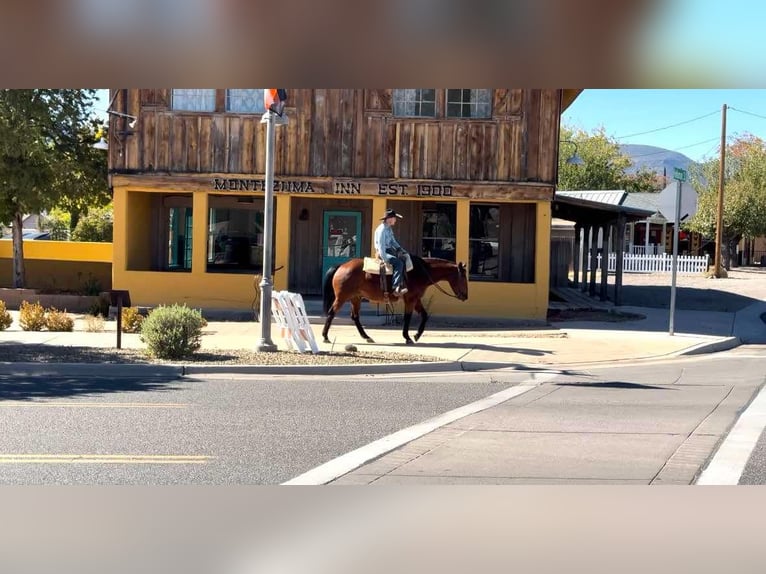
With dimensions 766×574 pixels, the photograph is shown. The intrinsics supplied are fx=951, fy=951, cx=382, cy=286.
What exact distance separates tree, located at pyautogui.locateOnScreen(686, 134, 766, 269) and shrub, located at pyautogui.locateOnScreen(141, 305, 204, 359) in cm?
3832

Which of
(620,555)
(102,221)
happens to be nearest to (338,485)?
(620,555)

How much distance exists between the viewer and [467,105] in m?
20.7

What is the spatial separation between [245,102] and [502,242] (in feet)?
23.0

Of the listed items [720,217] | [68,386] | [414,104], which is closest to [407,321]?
[68,386]

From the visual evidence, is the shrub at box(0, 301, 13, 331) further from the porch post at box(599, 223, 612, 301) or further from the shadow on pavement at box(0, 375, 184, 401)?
the porch post at box(599, 223, 612, 301)

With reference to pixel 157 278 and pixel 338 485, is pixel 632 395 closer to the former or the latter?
pixel 338 485

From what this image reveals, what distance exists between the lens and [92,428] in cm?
934

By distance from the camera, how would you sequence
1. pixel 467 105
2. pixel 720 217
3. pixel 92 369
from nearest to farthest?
pixel 92 369, pixel 467 105, pixel 720 217

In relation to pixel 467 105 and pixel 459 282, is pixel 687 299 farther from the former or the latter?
pixel 459 282

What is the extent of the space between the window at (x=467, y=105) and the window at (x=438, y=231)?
298 cm

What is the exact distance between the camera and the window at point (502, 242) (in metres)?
23.1

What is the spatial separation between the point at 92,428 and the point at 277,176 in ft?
39.6

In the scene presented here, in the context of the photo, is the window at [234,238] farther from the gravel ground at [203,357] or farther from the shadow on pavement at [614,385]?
the shadow on pavement at [614,385]

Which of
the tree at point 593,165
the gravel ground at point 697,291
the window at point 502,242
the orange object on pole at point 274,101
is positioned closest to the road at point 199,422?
the orange object on pole at point 274,101
